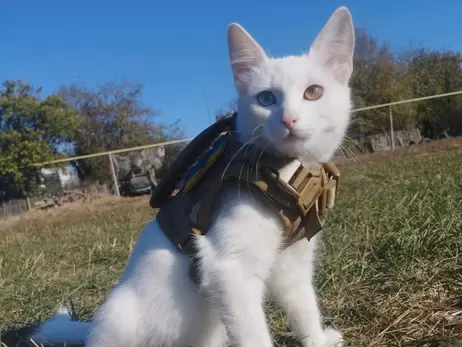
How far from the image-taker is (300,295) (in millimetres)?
1775

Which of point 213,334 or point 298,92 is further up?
point 298,92

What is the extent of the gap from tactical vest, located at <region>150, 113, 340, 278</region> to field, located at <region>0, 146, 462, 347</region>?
0.50m

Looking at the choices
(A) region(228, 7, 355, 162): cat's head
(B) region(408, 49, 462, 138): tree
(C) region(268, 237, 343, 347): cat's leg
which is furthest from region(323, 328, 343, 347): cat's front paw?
(B) region(408, 49, 462, 138): tree

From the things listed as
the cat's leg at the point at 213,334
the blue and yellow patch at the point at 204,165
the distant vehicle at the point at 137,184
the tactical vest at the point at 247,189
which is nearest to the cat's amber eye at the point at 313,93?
the tactical vest at the point at 247,189

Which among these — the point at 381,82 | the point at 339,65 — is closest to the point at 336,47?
the point at 339,65

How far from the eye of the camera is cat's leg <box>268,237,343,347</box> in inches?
68.1

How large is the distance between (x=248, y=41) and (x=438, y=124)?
1831 cm

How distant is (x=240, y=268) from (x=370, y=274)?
3.34 ft

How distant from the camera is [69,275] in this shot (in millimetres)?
3334

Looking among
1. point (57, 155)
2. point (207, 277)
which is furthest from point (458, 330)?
point (57, 155)

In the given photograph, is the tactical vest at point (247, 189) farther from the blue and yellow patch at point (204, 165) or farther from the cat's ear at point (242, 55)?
the cat's ear at point (242, 55)

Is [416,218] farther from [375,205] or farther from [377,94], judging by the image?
[377,94]

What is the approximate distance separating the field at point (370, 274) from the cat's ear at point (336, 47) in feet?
3.04

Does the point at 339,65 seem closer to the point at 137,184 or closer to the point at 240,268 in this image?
the point at 240,268
